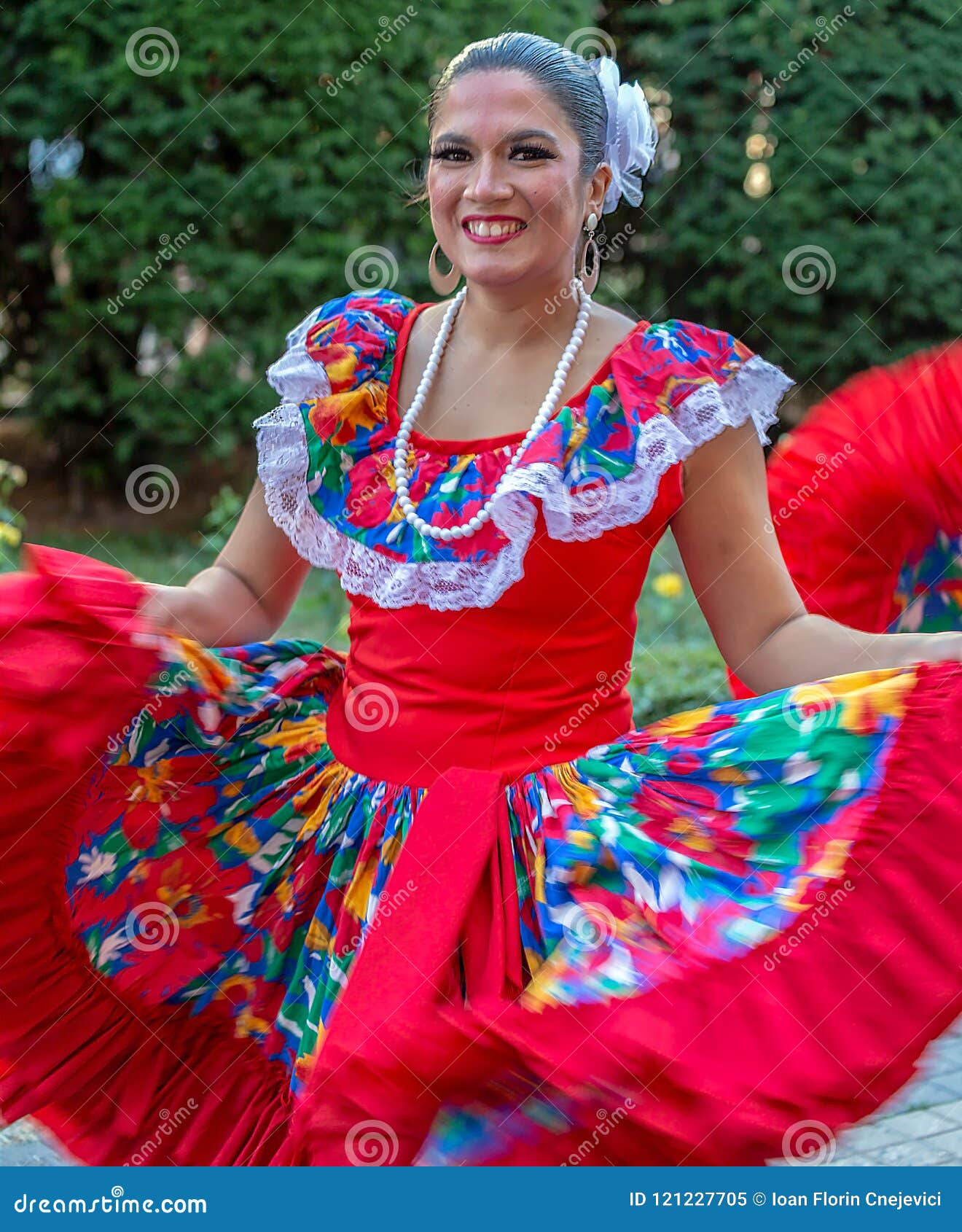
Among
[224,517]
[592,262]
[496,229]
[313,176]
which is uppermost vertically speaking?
[313,176]

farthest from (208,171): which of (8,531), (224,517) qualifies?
(8,531)

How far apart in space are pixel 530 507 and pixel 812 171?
227 inches

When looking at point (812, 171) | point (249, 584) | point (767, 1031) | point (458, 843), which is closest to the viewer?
point (767, 1031)

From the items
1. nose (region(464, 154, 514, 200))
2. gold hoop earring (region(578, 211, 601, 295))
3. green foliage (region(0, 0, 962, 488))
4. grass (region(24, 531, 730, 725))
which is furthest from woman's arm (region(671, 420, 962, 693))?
green foliage (region(0, 0, 962, 488))

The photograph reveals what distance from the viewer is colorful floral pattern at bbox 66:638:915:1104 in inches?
71.9

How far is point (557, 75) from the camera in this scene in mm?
2139

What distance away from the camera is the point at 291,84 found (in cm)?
647

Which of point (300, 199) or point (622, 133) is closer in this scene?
point (622, 133)

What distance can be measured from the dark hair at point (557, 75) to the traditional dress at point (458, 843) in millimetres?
322

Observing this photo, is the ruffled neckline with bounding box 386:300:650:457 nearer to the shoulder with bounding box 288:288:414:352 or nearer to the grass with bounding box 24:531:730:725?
the shoulder with bounding box 288:288:414:352

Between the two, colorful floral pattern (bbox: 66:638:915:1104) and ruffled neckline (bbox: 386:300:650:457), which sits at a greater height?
ruffled neckline (bbox: 386:300:650:457)

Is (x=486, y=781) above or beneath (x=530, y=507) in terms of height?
beneath

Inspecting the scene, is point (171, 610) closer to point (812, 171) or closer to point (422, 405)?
point (422, 405)

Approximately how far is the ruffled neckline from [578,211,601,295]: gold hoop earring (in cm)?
10
